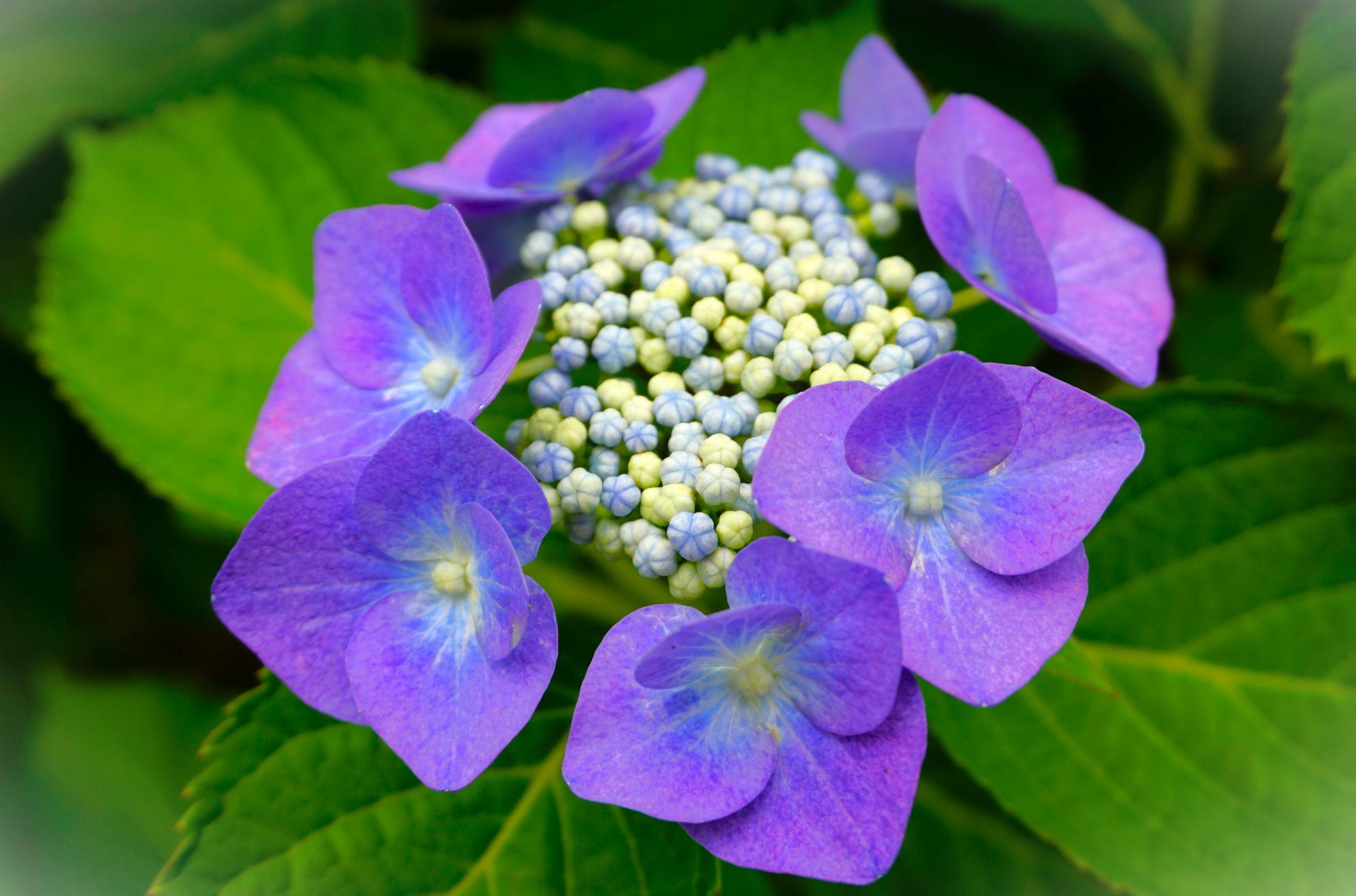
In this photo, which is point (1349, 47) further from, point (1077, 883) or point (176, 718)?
point (176, 718)

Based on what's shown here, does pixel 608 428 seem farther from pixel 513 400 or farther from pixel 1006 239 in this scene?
pixel 1006 239

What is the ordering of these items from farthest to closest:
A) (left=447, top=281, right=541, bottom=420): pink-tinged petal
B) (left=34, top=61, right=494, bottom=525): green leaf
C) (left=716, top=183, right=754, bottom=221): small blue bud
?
(left=34, top=61, right=494, bottom=525): green leaf, (left=716, top=183, right=754, bottom=221): small blue bud, (left=447, top=281, right=541, bottom=420): pink-tinged petal

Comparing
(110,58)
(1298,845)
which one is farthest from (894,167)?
(110,58)

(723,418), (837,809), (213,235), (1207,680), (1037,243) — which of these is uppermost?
(1037,243)

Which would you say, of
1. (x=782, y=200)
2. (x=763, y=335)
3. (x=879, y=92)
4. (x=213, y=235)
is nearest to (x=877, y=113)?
(x=879, y=92)

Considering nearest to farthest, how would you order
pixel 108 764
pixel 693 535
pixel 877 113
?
pixel 693 535, pixel 877 113, pixel 108 764

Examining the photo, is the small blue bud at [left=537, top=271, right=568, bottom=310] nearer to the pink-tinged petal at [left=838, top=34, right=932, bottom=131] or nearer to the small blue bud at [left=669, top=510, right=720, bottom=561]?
the small blue bud at [left=669, top=510, right=720, bottom=561]

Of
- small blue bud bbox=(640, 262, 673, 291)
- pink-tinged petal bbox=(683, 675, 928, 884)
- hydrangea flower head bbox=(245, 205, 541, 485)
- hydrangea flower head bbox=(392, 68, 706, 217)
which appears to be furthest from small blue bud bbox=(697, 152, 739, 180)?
pink-tinged petal bbox=(683, 675, 928, 884)
